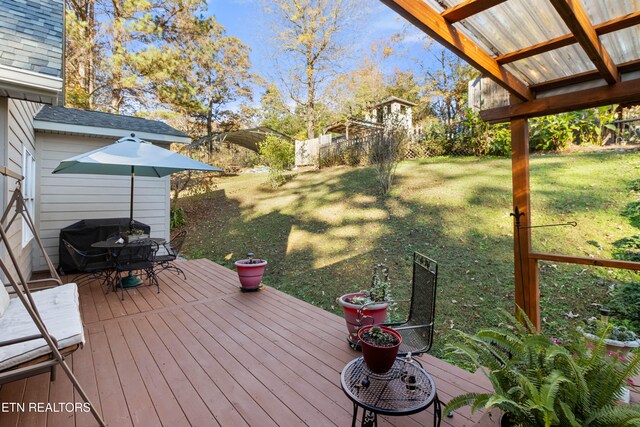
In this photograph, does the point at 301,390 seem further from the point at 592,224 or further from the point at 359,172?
the point at 359,172

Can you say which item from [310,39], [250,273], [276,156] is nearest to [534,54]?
[250,273]

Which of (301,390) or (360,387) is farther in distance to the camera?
(301,390)

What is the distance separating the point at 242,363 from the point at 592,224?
18.7 ft

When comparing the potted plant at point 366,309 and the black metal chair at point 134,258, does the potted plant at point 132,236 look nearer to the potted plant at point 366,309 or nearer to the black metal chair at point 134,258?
the black metal chair at point 134,258

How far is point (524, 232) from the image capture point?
260 centimetres

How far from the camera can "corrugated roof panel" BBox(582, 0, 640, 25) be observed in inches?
62.5

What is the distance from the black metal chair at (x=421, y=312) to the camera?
2145mm

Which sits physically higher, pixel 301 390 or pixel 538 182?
pixel 538 182

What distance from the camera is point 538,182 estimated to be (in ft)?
22.0

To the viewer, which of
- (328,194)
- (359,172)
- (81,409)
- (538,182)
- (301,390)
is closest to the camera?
(81,409)

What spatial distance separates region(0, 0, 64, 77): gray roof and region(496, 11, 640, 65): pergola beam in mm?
3704

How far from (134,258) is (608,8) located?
546 centimetres

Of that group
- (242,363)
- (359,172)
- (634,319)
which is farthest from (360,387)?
(359,172)

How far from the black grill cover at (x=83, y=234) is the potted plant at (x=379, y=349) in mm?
5495
